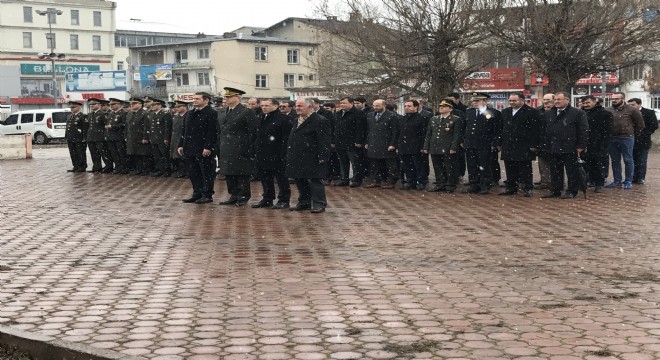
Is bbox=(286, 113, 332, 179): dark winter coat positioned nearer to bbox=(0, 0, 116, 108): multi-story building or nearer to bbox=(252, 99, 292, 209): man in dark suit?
bbox=(252, 99, 292, 209): man in dark suit

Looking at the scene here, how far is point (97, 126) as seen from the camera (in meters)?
21.4

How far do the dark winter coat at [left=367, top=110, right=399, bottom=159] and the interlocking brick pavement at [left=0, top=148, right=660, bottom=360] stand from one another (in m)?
3.07

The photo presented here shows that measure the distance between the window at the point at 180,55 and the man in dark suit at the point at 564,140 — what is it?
75.9 m

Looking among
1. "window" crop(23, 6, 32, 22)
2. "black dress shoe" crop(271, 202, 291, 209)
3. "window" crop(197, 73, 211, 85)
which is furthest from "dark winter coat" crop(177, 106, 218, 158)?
"window" crop(23, 6, 32, 22)

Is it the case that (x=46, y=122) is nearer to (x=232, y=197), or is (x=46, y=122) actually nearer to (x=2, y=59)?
(x=232, y=197)

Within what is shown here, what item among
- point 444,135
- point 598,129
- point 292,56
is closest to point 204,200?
point 444,135

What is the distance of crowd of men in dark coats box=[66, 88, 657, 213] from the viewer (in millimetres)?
13516

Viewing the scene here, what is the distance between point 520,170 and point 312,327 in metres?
10.0

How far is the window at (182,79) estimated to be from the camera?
87188 mm

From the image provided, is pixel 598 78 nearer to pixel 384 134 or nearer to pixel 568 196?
pixel 384 134

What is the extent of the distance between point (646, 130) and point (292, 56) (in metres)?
70.1

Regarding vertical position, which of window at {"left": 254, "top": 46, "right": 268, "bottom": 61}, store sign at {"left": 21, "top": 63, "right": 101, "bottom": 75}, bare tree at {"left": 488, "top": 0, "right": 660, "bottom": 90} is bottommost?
bare tree at {"left": 488, "top": 0, "right": 660, "bottom": 90}

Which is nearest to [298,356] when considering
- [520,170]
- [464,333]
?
[464,333]

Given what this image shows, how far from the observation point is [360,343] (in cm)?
553
